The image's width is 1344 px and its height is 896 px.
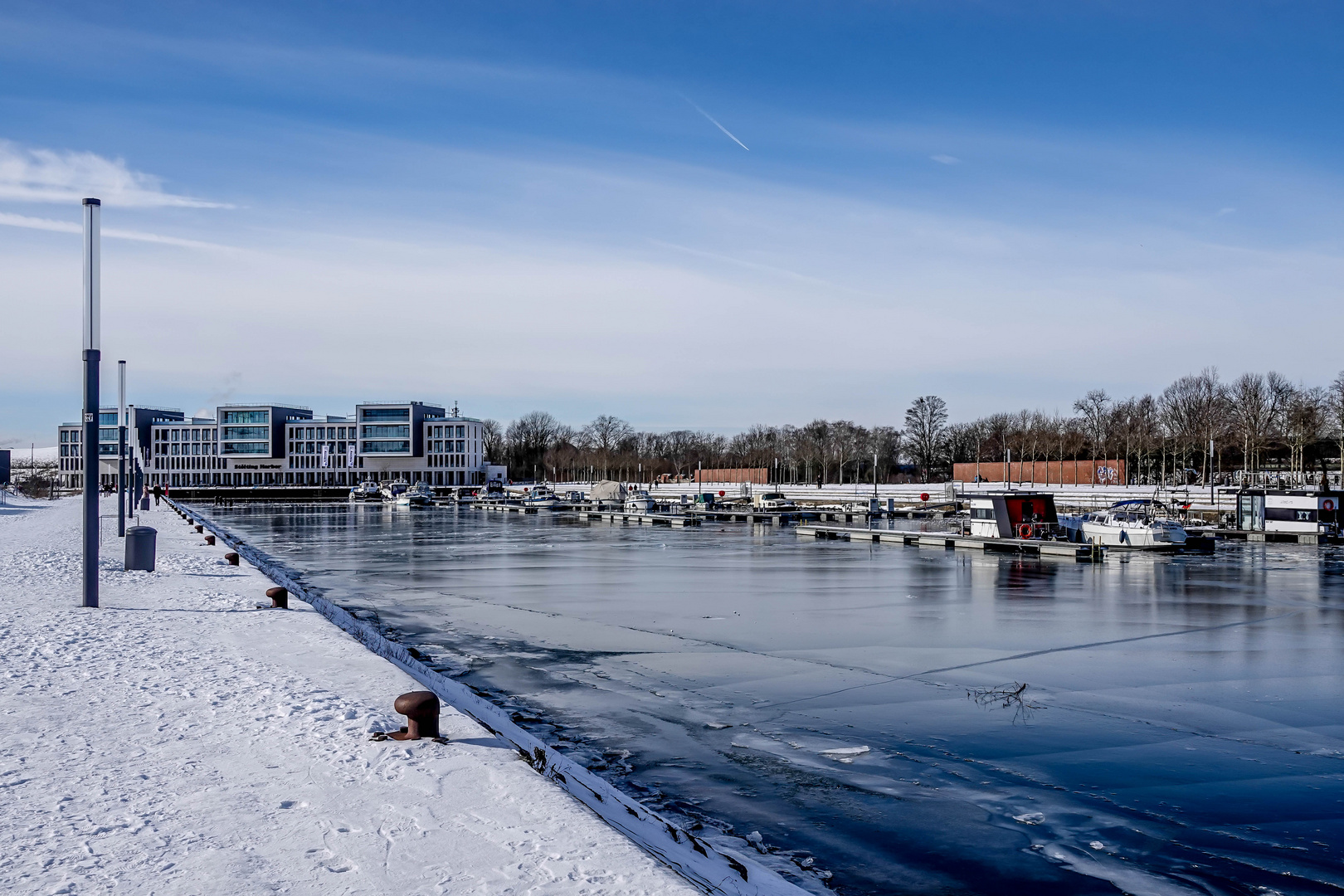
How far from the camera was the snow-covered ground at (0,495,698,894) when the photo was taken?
239 inches

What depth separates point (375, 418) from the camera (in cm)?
16688

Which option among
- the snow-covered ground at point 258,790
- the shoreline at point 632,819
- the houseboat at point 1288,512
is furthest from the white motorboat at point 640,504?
the shoreline at point 632,819

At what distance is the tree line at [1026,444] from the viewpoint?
9562 centimetres

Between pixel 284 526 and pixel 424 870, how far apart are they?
6135 cm

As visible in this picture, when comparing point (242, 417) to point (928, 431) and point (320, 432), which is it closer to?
point (320, 432)

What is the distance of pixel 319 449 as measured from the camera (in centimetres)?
16788

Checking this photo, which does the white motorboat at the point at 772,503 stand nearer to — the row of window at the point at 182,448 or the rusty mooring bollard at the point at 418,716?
the rusty mooring bollard at the point at 418,716

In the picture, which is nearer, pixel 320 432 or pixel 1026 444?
pixel 1026 444

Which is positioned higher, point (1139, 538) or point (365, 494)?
point (1139, 538)

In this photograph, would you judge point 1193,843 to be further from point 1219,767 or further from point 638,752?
point 638,752

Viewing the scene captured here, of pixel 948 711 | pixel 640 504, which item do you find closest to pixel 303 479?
pixel 640 504

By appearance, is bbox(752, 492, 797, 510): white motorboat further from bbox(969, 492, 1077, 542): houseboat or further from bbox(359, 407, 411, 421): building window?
bbox(359, 407, 411, 421): building window

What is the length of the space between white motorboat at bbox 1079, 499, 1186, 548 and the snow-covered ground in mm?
36496

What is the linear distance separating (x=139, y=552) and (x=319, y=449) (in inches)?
5916
